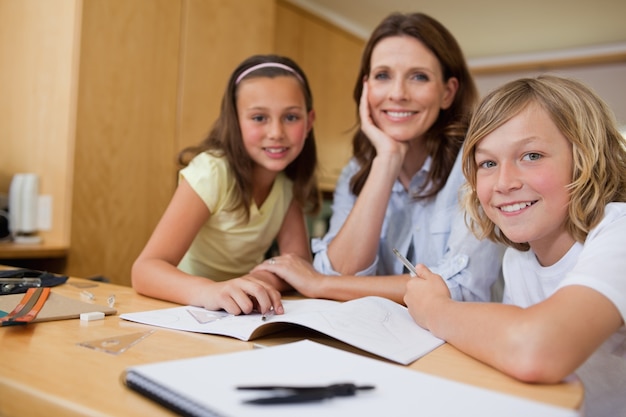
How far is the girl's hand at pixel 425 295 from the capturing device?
0.79 meters

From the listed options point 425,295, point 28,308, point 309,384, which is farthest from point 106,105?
point 309,384

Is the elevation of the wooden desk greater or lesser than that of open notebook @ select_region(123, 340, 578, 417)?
→ lesser

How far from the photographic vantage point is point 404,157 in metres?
1.51

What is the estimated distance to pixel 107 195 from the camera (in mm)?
2281

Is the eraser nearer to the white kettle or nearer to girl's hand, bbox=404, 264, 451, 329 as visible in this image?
girl's hand, bbox=404, 264, 451, 329

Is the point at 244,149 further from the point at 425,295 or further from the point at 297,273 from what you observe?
the point at 425,295

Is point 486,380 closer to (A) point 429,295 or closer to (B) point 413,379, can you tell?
(B) point 413,379

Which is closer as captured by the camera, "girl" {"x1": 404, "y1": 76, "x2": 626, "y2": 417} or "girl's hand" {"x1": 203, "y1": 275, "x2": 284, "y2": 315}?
"girl" {"x1": 404, "y1": 76, "x2": 626, "y2": 417}

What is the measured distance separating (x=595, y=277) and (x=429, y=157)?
0.88 metres

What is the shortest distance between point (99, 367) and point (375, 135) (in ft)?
3.53

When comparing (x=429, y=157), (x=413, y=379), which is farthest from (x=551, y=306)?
(x=429, y=157)

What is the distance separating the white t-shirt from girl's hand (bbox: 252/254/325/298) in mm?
382

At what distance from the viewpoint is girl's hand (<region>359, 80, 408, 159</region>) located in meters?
1.45

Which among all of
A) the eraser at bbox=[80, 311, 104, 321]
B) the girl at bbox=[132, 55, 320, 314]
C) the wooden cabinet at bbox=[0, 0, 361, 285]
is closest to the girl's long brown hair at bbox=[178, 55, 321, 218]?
the girl at bbox=[132, 55, 320, 314]
